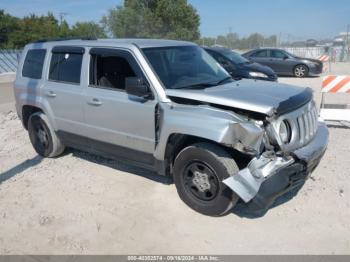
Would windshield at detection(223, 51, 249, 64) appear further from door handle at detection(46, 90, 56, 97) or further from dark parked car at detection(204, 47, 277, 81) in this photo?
door handle at detection(46, 90, 56, 97)

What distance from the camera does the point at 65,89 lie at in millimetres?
5426

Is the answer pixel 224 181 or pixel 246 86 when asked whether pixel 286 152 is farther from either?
pixel 246 86

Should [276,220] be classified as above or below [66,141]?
below

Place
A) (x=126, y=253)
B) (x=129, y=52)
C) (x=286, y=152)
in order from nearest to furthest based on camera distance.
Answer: (x=126, y=253) → (x=286, y=152) → (x=129, y=52)

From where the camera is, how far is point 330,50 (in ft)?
94.5

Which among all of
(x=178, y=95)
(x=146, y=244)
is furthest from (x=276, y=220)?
(x=178, y=95)

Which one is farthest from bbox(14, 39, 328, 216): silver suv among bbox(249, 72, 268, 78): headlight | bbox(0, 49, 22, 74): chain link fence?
bbox(0, 49, 22, 74): chain link fence

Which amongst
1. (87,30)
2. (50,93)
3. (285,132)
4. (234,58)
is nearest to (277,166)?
(285,132)

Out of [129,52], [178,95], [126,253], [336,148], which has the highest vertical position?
[129,52]

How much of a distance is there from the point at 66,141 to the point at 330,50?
27804 mm

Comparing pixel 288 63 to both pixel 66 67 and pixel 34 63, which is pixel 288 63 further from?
pixel 66 67

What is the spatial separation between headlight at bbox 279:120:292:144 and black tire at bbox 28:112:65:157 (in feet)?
12.4

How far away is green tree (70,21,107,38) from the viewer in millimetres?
33875

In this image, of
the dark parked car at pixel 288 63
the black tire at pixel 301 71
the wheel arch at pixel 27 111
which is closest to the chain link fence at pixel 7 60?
the dark parked car at pixel 288 63
